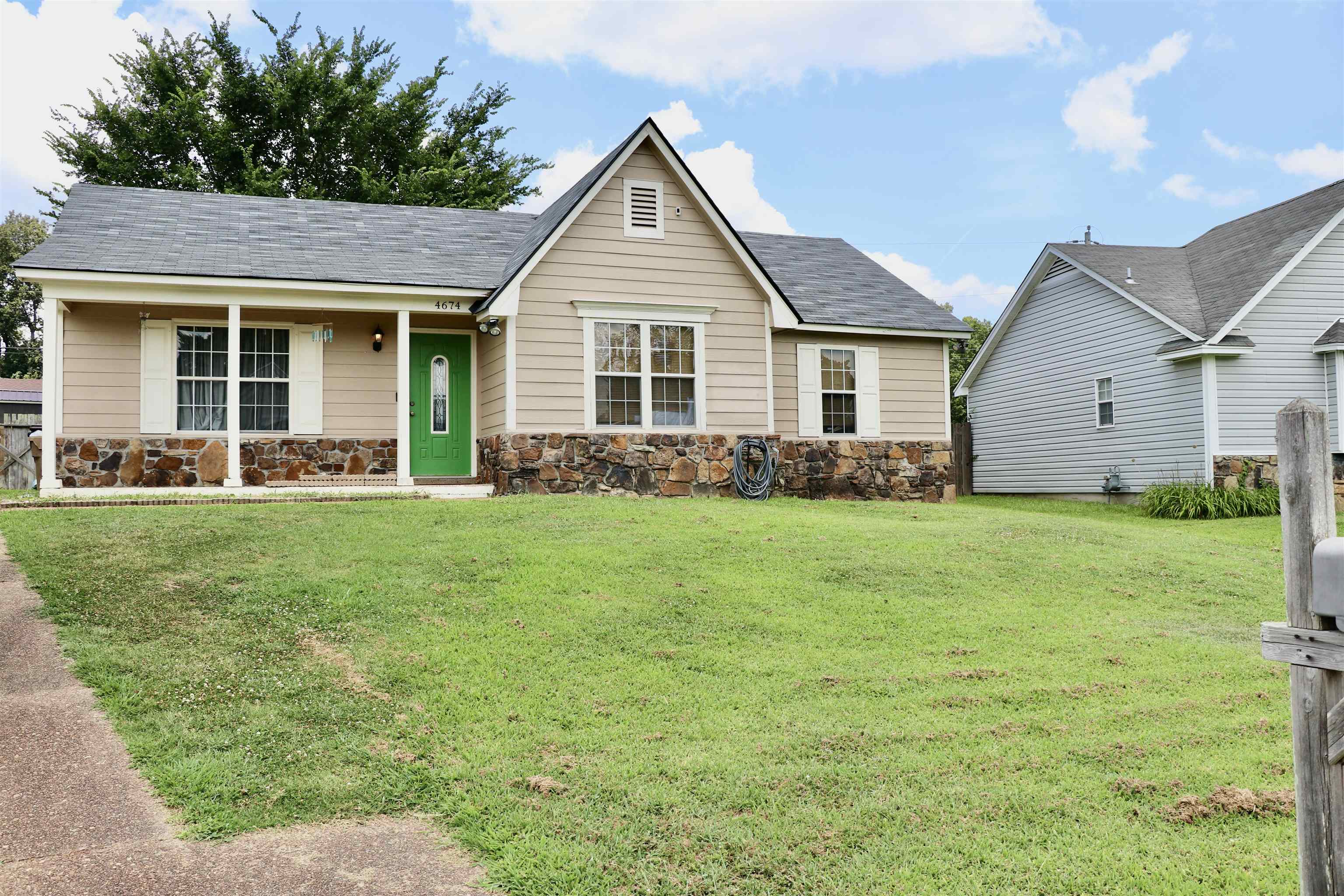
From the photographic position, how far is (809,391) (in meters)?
16.3

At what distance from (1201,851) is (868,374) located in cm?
1339

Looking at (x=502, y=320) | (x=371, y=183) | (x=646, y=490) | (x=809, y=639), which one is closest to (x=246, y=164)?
(x=371, y=183)

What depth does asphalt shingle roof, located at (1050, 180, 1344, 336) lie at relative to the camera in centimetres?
1755

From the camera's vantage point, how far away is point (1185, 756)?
15.5ft

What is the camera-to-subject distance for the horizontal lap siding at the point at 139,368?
13609 millimetres

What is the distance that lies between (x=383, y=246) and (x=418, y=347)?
179 centimetres

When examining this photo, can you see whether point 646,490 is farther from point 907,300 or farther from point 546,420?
point 907,300

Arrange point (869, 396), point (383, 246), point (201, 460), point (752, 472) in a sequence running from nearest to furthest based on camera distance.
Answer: point (201, 460) → point (752, 472) → point (383, 246) → point (869, 396)

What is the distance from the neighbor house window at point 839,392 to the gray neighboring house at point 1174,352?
6132 mm

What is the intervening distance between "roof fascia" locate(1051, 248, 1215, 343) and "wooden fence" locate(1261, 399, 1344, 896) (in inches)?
641

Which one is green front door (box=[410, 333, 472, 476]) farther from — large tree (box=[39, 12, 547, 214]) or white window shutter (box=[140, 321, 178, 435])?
large tree (box=[39, 12, 547, 214])

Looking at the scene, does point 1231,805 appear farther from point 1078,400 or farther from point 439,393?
point 1078,400

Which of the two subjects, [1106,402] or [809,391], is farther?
[1106,402]

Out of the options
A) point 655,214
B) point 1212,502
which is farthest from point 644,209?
point 1212,502
